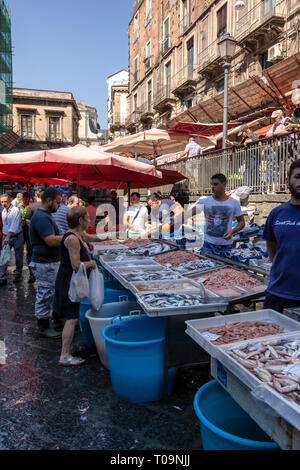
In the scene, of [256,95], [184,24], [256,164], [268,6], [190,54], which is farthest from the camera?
[184,24]

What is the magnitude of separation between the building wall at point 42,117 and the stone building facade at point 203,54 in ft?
39.2

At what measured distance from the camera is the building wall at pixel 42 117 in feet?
153

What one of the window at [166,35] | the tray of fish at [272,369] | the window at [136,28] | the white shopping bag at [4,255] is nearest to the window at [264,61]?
the window at [166,35]

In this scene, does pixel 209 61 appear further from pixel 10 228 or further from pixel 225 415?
pixel 225 415

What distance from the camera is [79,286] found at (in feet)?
12.8

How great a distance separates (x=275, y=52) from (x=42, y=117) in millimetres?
38874

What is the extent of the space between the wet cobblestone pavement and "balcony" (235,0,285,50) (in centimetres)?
1712

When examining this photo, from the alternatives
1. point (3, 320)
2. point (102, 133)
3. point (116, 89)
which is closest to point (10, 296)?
point (3, 320)

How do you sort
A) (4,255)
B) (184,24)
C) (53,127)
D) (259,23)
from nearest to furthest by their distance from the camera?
(4,255) < (259,23) < (184,24) < (53,127)

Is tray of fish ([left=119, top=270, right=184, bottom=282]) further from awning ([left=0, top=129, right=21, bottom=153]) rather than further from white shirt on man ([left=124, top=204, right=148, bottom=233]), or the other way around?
awning ([left=0, top=129, right=21, bottom=153])

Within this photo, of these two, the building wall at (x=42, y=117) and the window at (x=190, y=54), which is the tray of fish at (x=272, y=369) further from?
the building wall at (x=42, y=117)

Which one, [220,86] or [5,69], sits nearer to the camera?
[220,86]

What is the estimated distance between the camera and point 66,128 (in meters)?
48.7

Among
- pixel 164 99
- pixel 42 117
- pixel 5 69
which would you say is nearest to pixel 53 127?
pixel 42 117
